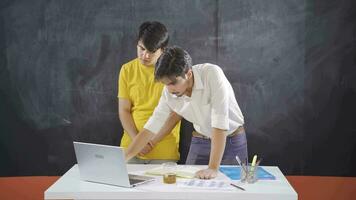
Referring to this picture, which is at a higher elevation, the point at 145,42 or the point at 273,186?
the point at 145,42

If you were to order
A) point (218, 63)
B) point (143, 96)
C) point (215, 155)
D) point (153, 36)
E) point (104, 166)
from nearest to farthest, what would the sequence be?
point (104, 166), point (215, 155), point (153, 36), point (143, 96), point (218, 63)

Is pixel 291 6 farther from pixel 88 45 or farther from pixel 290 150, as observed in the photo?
pixel 88 45

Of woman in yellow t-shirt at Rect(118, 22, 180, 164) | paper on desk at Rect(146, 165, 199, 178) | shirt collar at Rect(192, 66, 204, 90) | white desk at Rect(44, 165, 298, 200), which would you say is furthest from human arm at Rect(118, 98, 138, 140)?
white desk at Rect(44, 165, 298, 200)

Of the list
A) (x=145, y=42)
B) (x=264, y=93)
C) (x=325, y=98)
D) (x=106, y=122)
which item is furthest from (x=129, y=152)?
(x=325, y=98)

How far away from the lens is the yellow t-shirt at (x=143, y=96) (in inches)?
135

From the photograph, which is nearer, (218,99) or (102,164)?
(102,164)

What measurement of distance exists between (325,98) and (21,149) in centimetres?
254

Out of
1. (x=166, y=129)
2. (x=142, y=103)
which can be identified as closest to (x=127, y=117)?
(x=142, y=103)

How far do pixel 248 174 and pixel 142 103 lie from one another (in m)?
1.20

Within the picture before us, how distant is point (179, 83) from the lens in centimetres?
263

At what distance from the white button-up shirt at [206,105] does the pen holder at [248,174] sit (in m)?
0.27

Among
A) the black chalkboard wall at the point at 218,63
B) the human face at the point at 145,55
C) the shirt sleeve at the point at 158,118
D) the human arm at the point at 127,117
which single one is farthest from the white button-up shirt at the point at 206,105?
the black chalkboard wall at the point at 218,63

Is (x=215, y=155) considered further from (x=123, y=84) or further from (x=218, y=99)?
(x=123, y=84)

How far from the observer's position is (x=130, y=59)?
384cm
